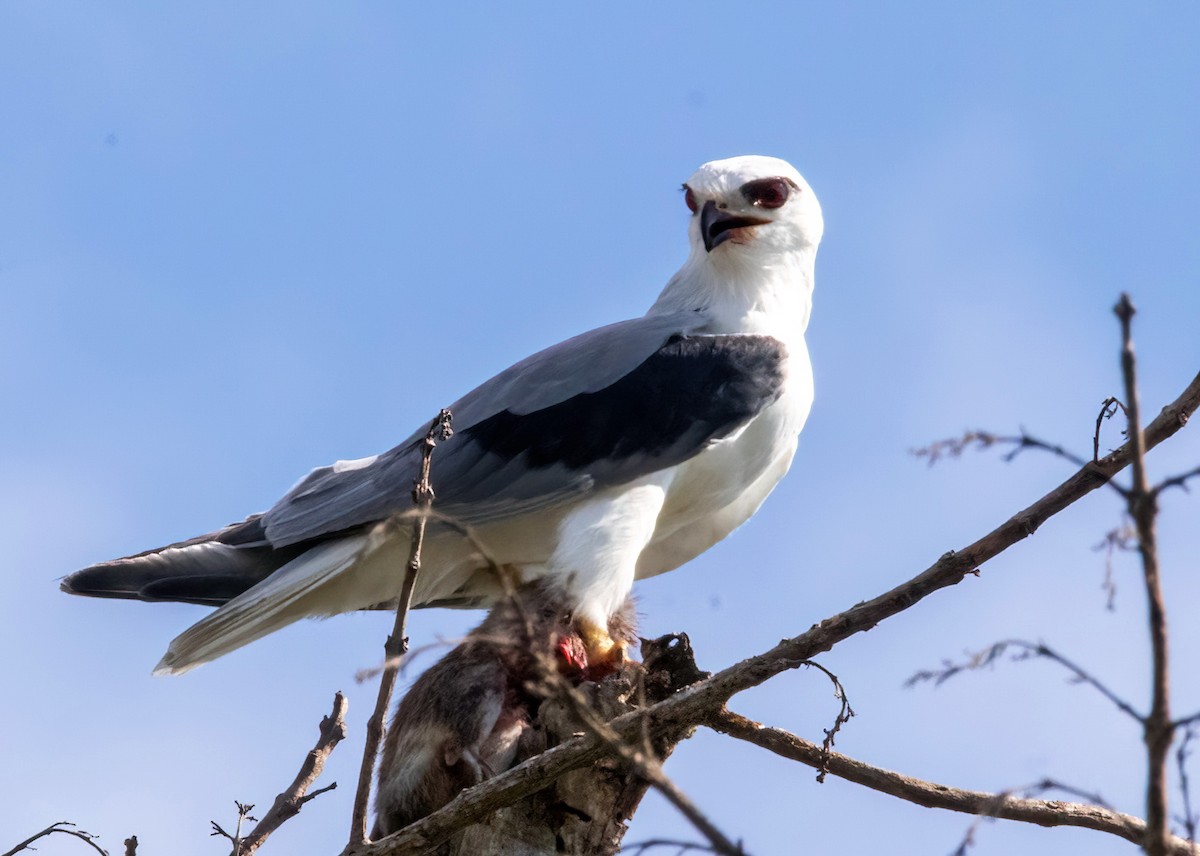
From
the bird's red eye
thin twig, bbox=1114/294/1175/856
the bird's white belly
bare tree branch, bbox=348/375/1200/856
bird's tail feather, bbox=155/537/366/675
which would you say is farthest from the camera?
the bird's red eye

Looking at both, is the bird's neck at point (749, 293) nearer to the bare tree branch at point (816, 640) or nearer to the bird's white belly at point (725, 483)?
the bird's white belly at point (725, 483)

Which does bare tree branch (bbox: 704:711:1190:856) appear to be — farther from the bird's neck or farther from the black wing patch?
the bird's neck

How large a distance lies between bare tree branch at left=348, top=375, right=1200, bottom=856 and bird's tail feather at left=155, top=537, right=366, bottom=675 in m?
1.62

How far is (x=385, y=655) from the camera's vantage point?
129 inches

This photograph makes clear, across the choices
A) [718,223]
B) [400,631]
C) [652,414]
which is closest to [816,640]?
[400,631]

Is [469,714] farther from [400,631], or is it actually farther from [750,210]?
[750,210]

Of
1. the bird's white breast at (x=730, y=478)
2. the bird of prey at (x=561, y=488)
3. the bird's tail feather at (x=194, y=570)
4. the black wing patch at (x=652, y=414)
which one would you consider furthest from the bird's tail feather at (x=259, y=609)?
the bird's white breast at (x=730, y=478)

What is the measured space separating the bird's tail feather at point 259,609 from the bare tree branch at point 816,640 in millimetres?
1622

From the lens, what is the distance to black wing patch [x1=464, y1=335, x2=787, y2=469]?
5.41 m

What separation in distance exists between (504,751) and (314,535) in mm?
1196

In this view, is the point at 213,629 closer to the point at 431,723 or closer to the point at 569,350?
the point at 431,723

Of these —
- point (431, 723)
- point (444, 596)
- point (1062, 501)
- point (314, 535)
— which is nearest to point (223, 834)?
point (431, 723)

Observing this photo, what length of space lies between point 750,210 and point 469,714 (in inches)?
94.8

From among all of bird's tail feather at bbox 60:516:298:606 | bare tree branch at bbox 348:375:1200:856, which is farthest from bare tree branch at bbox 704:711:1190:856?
bird's tail feather at bbox 60:516:298:606
